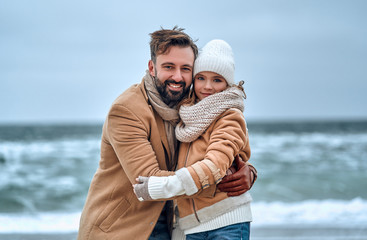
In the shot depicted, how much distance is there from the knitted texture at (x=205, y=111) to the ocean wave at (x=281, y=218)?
11.7ft

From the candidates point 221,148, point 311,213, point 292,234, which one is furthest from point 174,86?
point 311,213

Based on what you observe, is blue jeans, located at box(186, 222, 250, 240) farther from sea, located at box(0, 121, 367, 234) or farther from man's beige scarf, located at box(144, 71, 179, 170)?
sea, located at box(0, 121, 367, 234)

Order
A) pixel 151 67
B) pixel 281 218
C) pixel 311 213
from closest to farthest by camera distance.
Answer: pixel 151 67
pixel 281 218
pixel 311 213

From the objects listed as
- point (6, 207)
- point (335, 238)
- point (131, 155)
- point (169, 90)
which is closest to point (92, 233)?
point (131, 155)

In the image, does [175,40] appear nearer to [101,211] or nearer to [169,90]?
[169,90]

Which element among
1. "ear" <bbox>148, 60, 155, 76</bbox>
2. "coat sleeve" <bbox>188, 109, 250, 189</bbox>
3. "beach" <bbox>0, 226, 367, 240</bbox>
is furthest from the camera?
"beach" <bbox>0, 226, 367, 240</bbox>

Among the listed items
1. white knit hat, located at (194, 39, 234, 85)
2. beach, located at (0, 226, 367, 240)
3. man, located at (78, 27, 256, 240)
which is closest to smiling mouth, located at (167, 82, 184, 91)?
man, located at (78, 27, 256, 240)

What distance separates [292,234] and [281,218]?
4.78 feet

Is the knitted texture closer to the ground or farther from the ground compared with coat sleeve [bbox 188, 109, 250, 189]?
farther from the ground

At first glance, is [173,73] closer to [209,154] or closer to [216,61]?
[216,61]

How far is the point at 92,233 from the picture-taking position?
6.70 ft

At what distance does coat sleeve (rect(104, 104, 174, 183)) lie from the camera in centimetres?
186

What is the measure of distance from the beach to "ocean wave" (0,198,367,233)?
412 mm

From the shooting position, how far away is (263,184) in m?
9.23
